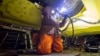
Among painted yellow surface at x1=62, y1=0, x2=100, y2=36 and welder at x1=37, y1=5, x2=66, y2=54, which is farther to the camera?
painted yellow surface at x1=62, y1=0, x2=100, y2=36

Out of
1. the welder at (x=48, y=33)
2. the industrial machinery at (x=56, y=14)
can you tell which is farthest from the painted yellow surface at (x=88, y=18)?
the welder at (x=48, y=33)

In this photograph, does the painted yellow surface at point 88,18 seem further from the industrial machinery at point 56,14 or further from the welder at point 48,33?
the welder at point 48,33

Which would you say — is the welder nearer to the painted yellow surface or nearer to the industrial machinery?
the industrial machinery

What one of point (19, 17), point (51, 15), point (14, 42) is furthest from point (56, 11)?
point (14, 42)

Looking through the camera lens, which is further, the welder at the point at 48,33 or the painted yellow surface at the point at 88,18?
the painted yellow surface at the point at 88,18

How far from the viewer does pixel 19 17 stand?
1129 millimetres

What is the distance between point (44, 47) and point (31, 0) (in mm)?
330

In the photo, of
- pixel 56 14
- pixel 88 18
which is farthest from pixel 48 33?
pixel 88 18

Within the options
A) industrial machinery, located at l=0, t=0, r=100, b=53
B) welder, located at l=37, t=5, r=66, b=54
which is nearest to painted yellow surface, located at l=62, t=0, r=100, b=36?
industrial machinery, located at l=0, t=0, r=100, b=53

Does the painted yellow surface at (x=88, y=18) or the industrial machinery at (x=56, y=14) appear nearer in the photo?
the industrial machinery at (x=56, y=14)

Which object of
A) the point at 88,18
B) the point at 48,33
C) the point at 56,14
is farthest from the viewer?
the point at 88,18

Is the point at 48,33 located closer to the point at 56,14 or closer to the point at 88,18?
the point at 56,14

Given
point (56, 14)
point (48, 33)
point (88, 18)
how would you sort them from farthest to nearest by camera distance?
1. point (88, 18)
2. point (56, 14)
3. point (48, 33)

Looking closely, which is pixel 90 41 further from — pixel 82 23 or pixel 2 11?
pixel 2 11
